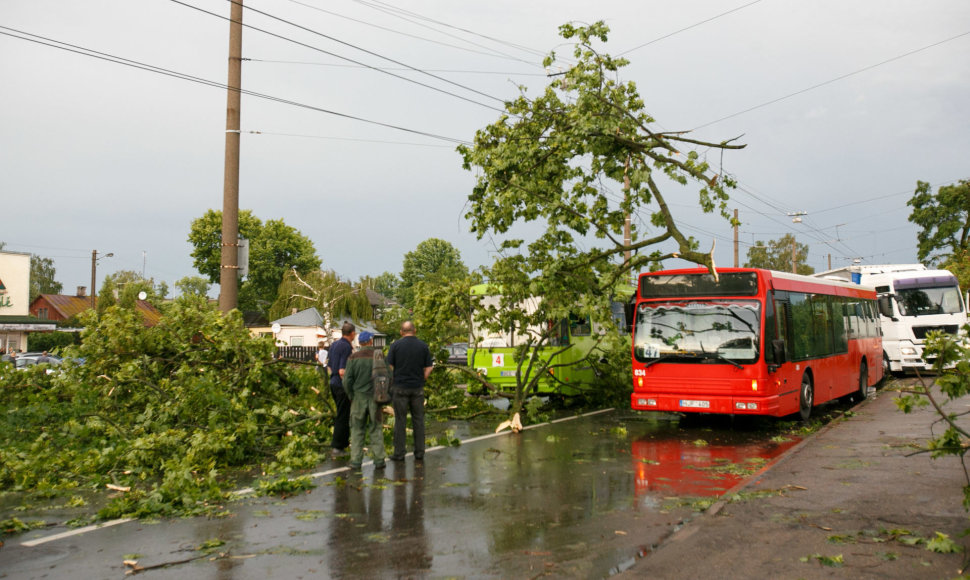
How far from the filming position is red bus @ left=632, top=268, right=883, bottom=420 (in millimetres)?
12297

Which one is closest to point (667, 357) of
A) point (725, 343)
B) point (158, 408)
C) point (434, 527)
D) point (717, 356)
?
point (717, 356)

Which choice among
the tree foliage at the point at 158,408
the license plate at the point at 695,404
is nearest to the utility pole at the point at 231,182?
the tree foliage at the point at 158,408

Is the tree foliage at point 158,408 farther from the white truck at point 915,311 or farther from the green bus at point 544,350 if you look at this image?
the white truck at point 915,311

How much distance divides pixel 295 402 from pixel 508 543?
7289mm

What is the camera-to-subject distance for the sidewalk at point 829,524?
5441 millimetres

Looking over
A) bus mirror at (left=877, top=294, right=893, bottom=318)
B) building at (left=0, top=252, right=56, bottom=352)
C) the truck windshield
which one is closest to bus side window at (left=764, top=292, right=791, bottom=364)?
bus mirror at (left=877, top=294, right=893, bottom=318)

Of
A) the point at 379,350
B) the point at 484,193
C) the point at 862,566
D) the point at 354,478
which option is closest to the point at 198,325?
the point at 379,350

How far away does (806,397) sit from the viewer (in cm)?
1401

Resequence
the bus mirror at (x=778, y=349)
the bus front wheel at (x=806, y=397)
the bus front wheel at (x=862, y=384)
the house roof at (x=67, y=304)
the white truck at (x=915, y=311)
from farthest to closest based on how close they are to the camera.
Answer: the house roof at (x=67, y=304)
the white truck at (x=915, y=311)
the bus front wheel at (x=862, y=384)
the bus front wheel at (x=806, y=397)
the bus mirror at (x=778, y=349)

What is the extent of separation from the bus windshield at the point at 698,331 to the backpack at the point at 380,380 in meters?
5.15

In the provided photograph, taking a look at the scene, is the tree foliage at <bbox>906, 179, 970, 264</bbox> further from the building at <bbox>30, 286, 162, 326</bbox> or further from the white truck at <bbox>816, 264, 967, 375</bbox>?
the building at <bbox>30, 286, 162, 326</bbox>

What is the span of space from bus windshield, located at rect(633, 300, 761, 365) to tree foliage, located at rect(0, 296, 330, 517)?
226 inches

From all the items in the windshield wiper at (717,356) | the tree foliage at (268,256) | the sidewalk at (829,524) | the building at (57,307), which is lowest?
the sidewalk at (829,524)

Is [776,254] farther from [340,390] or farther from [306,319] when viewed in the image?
[340,390]
